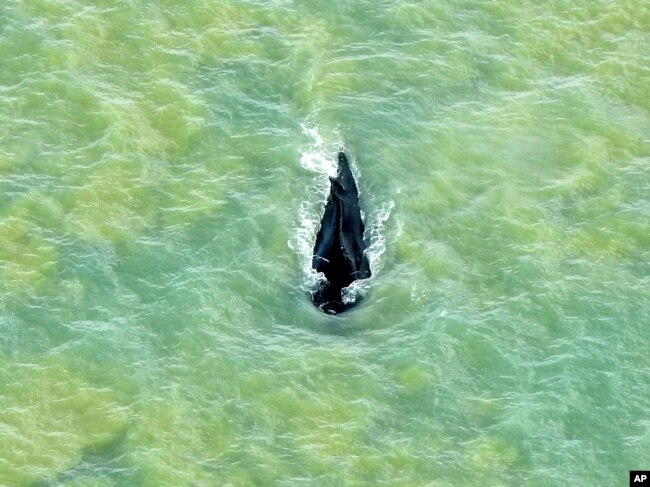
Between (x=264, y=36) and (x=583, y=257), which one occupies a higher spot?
(x=264, y=36)

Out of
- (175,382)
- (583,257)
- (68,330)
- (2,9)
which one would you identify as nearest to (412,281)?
(583,257)

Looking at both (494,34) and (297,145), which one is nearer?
(297,145)

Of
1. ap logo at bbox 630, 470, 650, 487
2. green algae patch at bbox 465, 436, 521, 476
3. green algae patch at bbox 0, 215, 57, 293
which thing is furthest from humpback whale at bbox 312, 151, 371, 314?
ap logo at bbox 630, 470, 650, 487

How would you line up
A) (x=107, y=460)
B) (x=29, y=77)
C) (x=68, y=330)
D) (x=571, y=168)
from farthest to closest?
(x=29, y=77)
(x=571, y=168)
(x=68, y=330)
(x=107, y=460)

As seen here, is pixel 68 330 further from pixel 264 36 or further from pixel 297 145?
pixel 264 36

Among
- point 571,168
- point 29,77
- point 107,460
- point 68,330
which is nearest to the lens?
point 107,460

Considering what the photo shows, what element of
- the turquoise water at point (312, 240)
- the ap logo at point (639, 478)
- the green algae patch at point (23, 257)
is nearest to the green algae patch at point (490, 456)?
the turquoise water at point (312, 240)

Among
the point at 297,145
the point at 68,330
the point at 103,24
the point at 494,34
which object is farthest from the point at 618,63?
the point at 68,330
